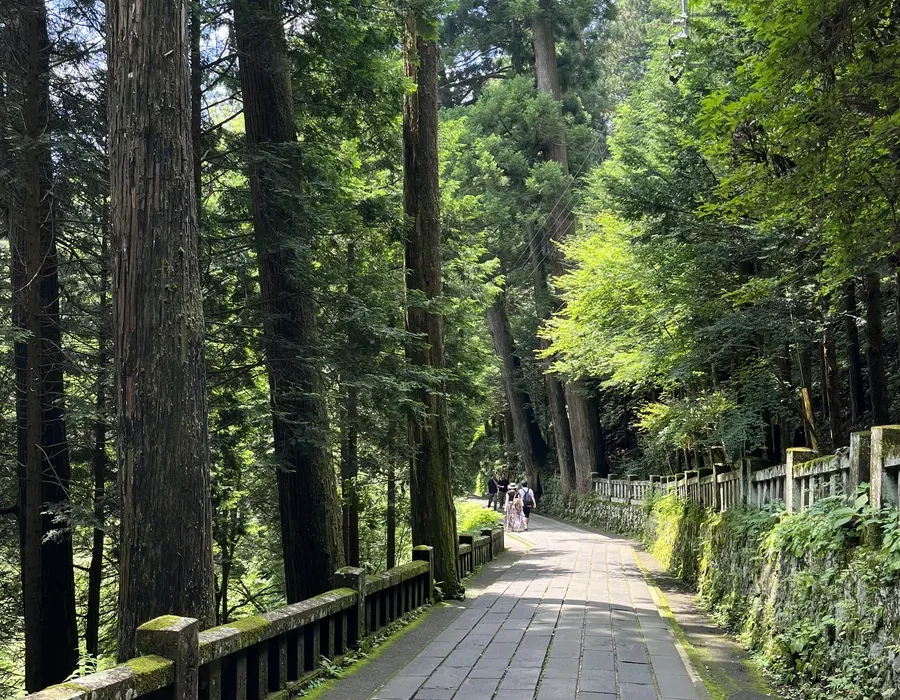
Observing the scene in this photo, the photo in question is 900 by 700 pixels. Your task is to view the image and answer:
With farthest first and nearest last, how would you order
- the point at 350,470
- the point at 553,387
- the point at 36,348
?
1. the point at 553,387
2. the point at 350,470
3. the point at 36,348

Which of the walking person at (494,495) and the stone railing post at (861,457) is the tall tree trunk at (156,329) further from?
the walking person at (494,495)

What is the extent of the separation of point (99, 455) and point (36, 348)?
2.20m

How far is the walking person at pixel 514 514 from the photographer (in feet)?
83.7

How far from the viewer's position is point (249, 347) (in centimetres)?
945

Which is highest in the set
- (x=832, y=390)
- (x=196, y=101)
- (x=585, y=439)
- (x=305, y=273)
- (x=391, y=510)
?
(x=196, y=101)

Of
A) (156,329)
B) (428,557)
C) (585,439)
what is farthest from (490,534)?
(585,439)

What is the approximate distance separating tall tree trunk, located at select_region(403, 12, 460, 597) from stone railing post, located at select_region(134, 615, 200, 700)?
21.1ft

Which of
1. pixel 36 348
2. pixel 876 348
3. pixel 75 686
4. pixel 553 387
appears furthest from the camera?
pixel 553 387

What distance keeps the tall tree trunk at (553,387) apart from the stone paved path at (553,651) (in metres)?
17.8

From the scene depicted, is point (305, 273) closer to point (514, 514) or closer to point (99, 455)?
point (99, 455)

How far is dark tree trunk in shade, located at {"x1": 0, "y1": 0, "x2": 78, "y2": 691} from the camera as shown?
26.1 feet

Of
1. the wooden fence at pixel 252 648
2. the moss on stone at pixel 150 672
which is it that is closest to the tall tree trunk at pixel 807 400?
the wooden fence at pixel 252 648

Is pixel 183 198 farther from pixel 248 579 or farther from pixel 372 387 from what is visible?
pixel 248 579

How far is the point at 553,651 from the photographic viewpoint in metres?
7.20
